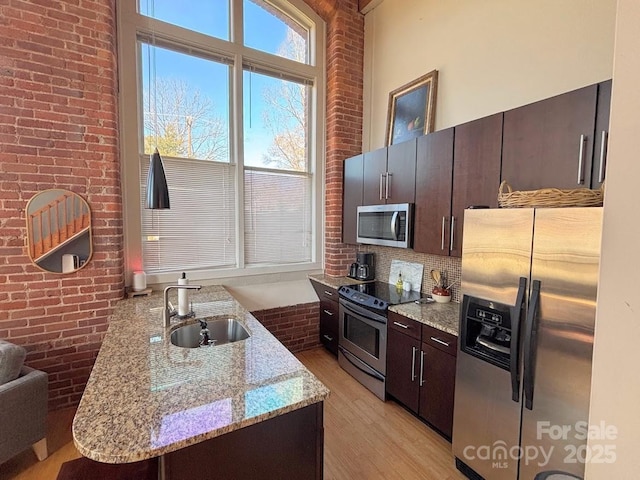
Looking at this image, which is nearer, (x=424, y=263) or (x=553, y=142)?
(x=553, y=142)

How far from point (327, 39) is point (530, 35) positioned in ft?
7.61

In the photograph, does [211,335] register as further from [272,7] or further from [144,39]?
[272,7]

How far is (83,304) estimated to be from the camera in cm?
255

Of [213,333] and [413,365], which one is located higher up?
[213,333]

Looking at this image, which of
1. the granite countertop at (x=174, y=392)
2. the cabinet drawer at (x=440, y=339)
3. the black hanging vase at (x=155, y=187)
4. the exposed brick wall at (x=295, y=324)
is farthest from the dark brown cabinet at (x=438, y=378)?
the black hanging vase at (x=155, y=187)

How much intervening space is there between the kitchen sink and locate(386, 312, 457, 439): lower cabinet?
1244mm

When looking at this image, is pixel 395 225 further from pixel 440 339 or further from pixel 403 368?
pixel 403 368

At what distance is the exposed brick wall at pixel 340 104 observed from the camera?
362cm

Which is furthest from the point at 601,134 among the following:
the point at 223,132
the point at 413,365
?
the point at 223,132

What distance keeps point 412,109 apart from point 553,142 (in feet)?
5.35

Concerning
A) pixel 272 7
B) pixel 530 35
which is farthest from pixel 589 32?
pixel 272 7

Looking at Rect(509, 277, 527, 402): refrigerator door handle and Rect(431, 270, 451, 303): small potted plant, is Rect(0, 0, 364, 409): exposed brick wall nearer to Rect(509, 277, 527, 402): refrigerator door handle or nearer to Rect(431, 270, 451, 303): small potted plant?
Rect(431, 270, 451, 303): small potted plant

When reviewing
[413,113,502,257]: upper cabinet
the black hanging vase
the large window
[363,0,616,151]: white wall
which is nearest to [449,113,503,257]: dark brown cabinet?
[413,113,502,257]: upper cabinet

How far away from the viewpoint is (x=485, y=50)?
2.51 metres
